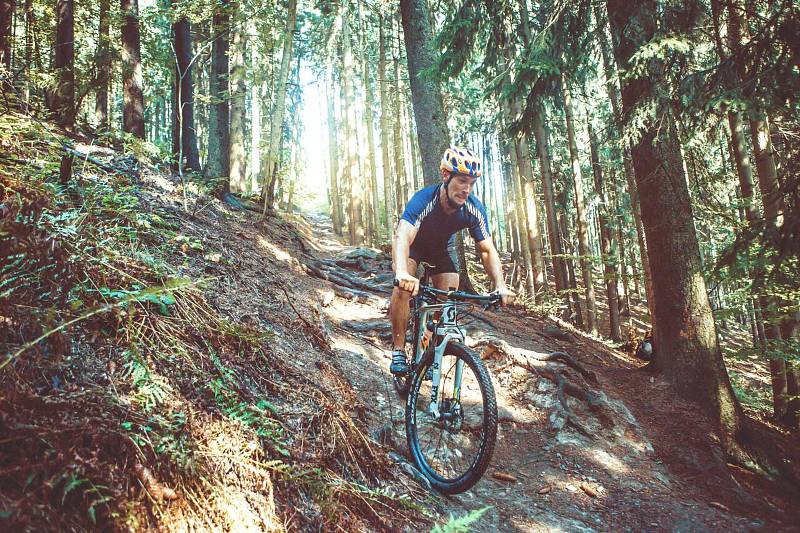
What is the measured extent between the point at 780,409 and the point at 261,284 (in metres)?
10.8

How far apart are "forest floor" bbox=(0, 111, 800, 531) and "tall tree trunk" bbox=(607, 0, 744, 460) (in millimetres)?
453

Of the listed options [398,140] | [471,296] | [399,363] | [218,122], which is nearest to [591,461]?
[399,363]

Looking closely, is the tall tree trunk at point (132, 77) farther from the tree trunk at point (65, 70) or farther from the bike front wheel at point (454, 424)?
the bike front wheel at point (454, 424)

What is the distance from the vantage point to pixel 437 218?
399 centimetres

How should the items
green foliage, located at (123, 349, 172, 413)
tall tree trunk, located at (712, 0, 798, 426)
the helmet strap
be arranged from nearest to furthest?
green foliage, located at (123, 349, 172, 413) → the helmet strap → tall tree trunk, located at (712, 0, 798, 426)

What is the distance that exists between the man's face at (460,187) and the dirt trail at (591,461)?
2.17 meters

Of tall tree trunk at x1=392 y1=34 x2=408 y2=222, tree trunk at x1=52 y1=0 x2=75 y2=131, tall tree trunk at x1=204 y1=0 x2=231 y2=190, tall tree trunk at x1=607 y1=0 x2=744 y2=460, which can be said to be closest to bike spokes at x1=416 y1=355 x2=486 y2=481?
tall tree trunk at x1=607 y1=0 x2=744 y2=460

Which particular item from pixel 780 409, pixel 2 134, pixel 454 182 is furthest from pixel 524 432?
pixel 780 409

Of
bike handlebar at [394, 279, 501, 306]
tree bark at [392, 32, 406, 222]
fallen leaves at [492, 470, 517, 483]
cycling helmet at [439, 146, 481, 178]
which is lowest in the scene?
fallen leaves at [492, 470, 517, 483]

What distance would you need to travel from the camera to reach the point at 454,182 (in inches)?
147

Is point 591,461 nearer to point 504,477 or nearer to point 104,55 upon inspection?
point 504,477

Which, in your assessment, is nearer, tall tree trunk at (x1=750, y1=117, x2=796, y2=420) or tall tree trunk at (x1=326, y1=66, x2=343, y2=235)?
tall tree trunk at (x1=750, y1=117, x2=796, y2=420)

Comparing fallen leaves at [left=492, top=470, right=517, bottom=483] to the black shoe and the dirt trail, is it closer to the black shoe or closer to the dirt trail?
the dirt trail

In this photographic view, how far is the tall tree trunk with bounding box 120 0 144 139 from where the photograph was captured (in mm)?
8617
